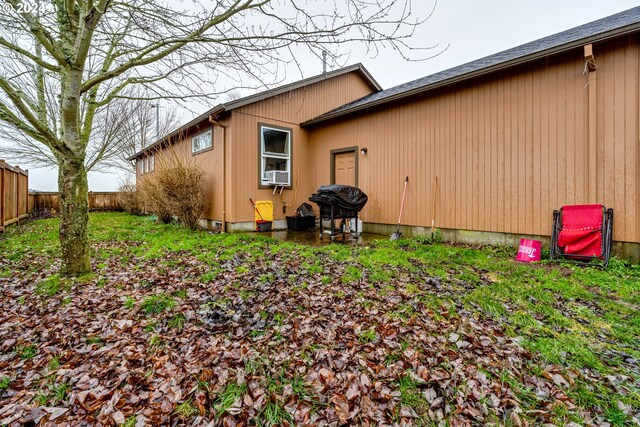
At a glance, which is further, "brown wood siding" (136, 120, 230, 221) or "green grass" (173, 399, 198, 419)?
"brown wood siding" (136, 120, 230, 221)

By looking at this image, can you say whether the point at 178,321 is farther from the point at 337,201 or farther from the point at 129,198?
the point at 129,198

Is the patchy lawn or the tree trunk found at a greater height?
the tree trunk

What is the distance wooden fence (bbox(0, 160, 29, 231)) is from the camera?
22.6 feet

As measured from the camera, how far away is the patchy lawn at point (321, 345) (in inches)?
66.6

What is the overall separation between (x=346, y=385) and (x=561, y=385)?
1.37m

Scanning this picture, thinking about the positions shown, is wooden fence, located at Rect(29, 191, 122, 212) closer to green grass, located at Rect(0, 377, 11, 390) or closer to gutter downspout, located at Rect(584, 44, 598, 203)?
green grass, located at Rect(0, 377, 11, 390)

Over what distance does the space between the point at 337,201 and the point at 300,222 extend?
2.05 meters

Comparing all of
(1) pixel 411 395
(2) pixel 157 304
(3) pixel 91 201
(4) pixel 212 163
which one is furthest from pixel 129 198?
(1) pixel 411 395

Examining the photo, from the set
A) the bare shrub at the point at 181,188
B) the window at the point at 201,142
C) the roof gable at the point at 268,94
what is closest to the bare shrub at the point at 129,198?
the roof gable at the point at 268,94

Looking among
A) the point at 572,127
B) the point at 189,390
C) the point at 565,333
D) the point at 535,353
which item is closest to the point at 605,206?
the point at 572,127

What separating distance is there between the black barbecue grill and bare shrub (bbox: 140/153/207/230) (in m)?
3.25

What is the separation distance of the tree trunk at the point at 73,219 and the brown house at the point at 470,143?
8.91 feet

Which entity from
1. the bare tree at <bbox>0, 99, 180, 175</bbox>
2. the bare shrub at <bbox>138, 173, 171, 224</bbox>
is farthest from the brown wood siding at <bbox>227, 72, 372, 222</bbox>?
the bare tree at <bbox>0, 99, 180, 175</bbox>

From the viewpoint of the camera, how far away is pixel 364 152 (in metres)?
7.71
